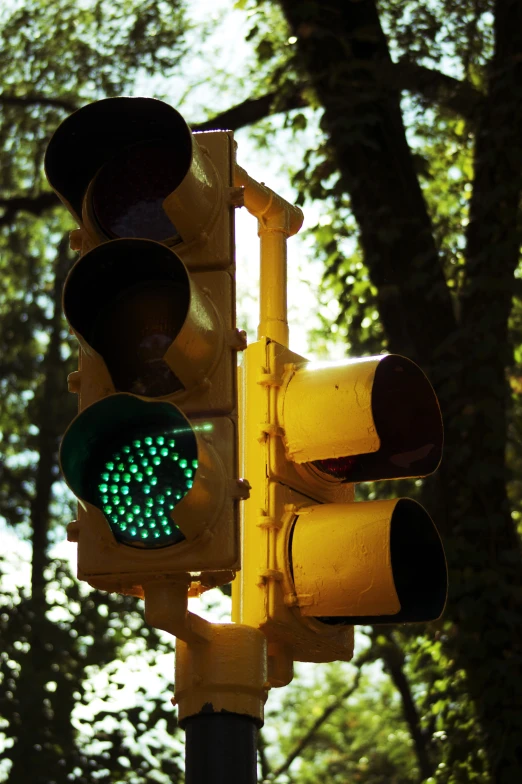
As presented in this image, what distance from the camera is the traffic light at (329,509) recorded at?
3027mm

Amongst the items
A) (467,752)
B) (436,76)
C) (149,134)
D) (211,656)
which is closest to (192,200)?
(149,134)

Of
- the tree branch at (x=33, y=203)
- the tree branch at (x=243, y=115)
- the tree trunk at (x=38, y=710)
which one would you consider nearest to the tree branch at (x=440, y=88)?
the tree branch at (x=243, y=115)

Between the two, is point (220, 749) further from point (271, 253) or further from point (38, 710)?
point (38, 710)

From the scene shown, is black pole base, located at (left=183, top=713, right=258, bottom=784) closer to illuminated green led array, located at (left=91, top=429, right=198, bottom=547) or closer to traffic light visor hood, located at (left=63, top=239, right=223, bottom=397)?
illuminated green led array, located at (left=91, top=429, right=198, bottom=547)

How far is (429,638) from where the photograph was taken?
22.2 feet

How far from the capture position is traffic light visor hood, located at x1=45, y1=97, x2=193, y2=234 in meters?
3.20

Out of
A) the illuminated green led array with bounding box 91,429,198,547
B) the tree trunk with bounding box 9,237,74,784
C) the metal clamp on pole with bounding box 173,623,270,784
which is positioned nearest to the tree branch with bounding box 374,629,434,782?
the tree trunk with bounding box 9,237,74,784

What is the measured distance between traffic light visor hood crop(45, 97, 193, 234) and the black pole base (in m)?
1.10

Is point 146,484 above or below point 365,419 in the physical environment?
below

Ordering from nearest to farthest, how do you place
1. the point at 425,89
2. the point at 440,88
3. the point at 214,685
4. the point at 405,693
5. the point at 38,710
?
the point at 214,685, the point at 425,89, the point at 440,88, the point at 38,710, the point at 405,693

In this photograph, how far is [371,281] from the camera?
288 inches

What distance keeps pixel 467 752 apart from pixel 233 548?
3.95 m

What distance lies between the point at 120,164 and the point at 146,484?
90cm

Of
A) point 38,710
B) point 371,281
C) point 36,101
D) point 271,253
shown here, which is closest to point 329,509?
point 271,253
